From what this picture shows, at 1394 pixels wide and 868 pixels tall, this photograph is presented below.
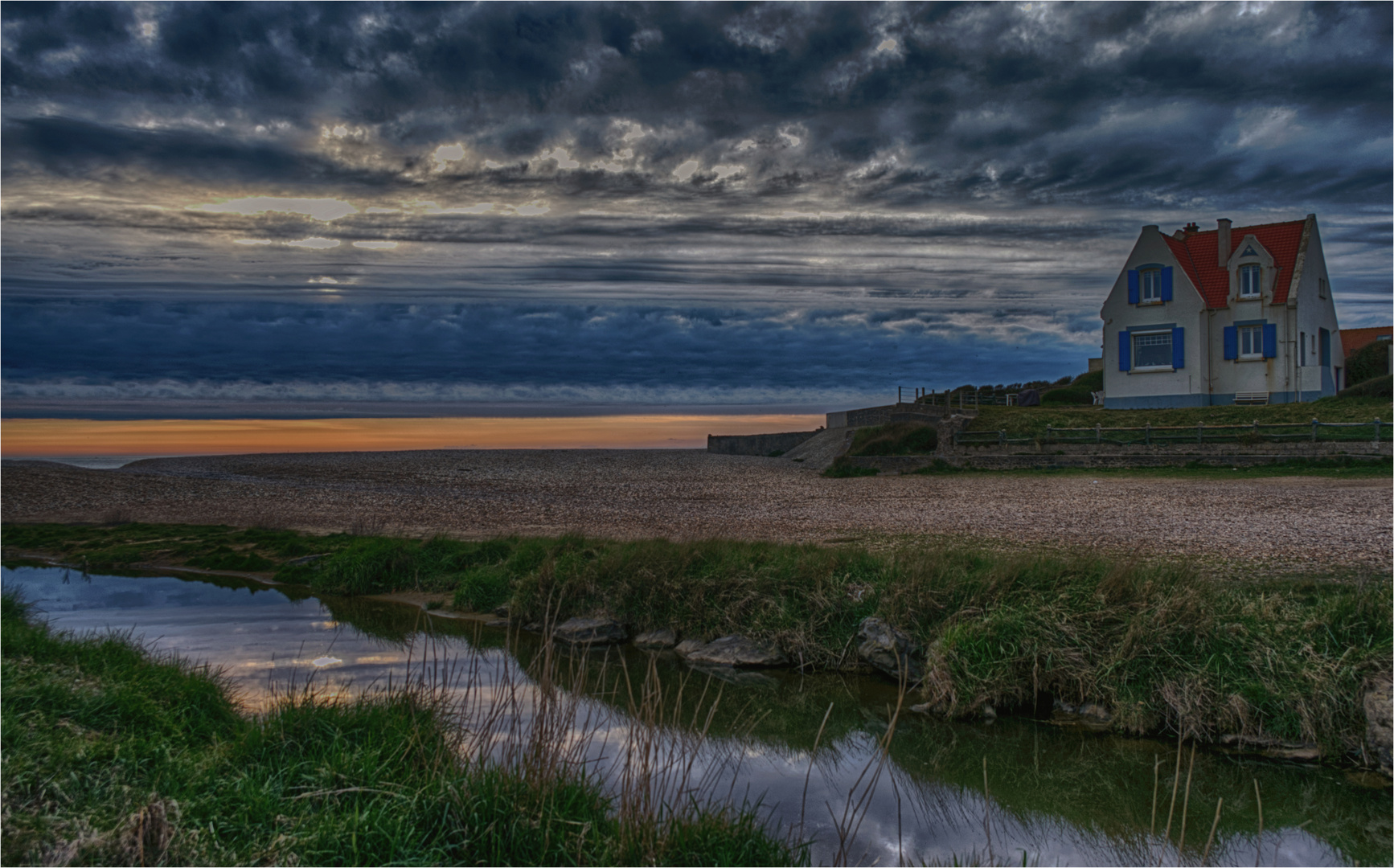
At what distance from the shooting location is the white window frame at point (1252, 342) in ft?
119

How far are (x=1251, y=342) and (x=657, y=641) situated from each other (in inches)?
1425

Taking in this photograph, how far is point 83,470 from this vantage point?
32.0 meters

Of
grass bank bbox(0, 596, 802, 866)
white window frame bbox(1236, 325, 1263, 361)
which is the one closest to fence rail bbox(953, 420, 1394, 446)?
white window frame bbox(1236, 325, 1263, 361)

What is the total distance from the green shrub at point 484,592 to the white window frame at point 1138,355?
3440 cm

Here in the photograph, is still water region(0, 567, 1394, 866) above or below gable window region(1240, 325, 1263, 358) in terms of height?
below

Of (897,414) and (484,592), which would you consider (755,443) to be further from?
(484,592)

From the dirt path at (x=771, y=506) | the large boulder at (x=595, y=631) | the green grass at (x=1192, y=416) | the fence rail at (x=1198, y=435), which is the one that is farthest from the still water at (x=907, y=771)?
the green grass at (x=1192, y=416)

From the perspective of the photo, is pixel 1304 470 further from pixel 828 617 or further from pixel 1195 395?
pixel 828 617

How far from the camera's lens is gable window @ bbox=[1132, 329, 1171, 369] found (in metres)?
37.7

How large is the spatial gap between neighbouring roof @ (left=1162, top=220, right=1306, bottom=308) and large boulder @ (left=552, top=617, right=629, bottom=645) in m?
35.7

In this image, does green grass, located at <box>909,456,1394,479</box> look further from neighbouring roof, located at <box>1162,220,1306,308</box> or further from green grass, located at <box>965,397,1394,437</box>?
neighbouring roof, located at <box>1162,220,1306,308</box>

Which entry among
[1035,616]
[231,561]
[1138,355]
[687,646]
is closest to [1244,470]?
[1138,355]

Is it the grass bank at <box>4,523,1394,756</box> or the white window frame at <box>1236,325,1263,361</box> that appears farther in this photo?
the white window frame at <box>1236,325,1263,361</box>

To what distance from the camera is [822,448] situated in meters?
44.1
